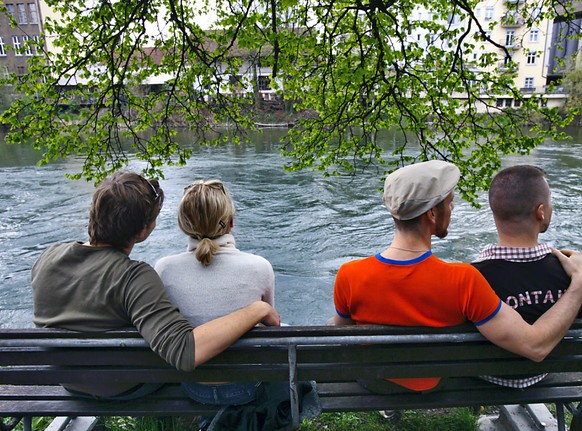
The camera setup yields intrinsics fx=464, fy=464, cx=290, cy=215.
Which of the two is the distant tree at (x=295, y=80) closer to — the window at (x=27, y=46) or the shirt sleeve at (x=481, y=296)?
the window at (x=27, y=46)

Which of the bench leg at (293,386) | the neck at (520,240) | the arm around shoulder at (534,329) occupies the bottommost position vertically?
the bench leg at (293,386)

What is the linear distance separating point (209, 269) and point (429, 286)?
0.98m

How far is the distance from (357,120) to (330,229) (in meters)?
4.96

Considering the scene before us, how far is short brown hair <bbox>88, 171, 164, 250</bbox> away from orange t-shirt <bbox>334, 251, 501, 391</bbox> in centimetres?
97

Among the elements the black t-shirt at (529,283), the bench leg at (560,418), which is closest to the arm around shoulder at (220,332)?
the black t-shirt at (529,283)

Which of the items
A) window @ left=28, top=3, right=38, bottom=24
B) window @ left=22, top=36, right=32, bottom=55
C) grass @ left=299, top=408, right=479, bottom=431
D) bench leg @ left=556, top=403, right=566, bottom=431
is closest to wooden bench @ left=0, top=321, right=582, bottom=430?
bench leg @ left=556, top=403, right=566, bottom=431

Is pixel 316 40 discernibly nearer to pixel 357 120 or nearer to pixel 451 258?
pixel 357 120

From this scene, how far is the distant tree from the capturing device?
5766mm

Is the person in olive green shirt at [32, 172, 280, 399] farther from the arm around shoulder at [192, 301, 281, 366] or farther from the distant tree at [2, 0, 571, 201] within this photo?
the distant tree at [2, 0, 571, 201]

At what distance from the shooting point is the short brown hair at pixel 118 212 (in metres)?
2.10

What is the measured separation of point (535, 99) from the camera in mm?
5766

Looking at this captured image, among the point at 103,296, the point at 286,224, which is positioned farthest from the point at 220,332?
the point at 286,224

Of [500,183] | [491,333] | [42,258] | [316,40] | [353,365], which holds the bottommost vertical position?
[353,365]

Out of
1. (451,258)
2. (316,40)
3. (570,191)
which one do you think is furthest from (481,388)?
(570,191)
